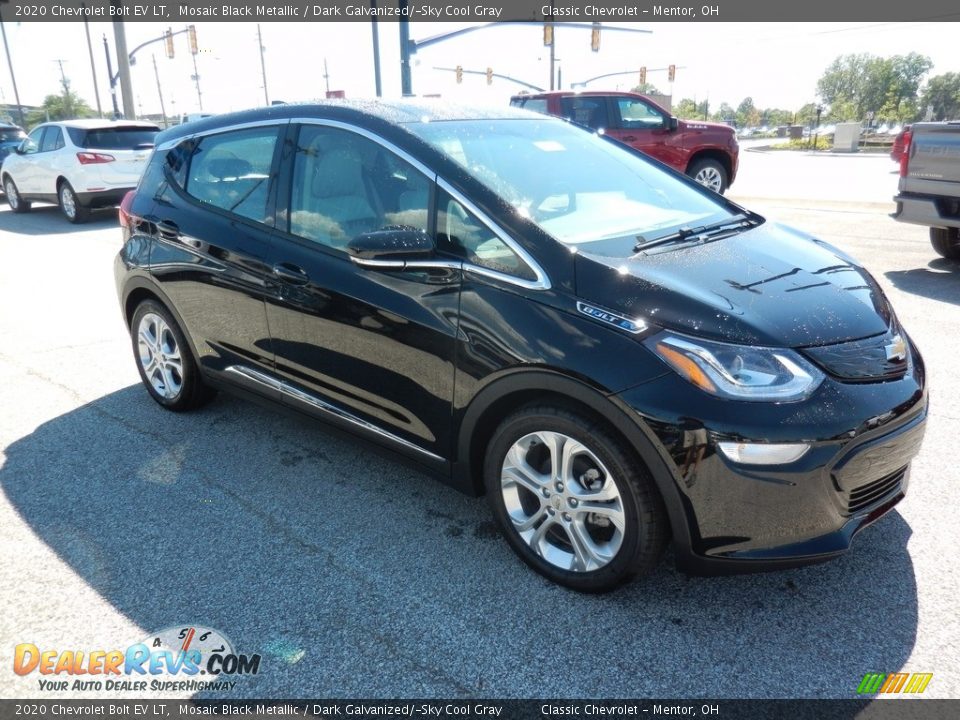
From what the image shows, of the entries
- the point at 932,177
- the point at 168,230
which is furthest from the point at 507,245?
the point at 932,177

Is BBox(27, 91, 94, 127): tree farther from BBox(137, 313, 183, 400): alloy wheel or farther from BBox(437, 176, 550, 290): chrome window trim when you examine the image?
BBox(437, 176, 550, 290): chrome window trim

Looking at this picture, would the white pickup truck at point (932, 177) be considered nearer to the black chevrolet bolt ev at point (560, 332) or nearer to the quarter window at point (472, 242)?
the black chevrolet bolt ev at point (560, 332)

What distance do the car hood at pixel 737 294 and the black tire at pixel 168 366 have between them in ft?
8.67

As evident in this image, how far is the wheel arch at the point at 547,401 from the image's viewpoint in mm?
2350

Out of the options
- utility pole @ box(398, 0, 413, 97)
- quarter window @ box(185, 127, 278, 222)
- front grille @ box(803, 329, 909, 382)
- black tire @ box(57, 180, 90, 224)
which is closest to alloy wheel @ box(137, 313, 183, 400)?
quarter window @ box(185, 127, 278, 222)

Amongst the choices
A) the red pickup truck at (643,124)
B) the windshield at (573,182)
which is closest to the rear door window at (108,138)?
the red pickup truck at (643,124)

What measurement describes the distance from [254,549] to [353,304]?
109 centimetres

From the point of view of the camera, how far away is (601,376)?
238cm

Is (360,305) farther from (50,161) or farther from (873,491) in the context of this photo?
(50,161)

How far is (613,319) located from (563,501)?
2.25 ft

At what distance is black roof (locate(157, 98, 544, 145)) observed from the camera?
3.23 meters

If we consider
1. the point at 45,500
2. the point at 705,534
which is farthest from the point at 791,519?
the point at 45,500

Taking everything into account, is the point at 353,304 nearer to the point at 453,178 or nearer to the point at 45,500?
the point at 453,178

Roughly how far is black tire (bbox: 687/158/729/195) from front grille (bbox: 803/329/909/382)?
36.2ft
